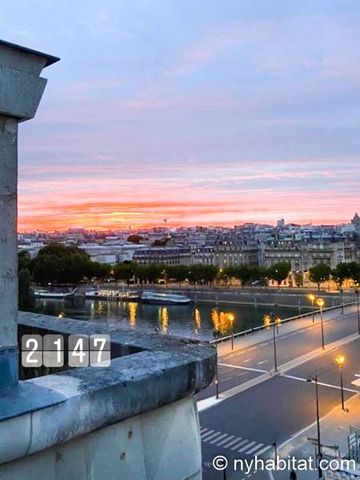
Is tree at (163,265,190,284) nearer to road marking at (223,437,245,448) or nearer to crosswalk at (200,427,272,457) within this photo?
crosswalk at (200,427,272,457)

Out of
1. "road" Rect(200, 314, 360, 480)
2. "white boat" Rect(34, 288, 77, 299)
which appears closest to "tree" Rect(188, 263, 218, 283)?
"white boat" Rect(34, 288, 77, 299)

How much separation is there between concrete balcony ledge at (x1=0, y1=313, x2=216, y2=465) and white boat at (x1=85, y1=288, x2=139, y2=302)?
56.3 meters

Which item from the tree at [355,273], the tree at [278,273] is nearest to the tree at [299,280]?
the tree at [278,273]

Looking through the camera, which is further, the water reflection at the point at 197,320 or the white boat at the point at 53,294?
the white boat at the point at 53,294

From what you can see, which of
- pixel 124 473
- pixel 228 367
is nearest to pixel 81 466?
pixel 124 473

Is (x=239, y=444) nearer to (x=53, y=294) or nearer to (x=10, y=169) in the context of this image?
(x=10, y=169)

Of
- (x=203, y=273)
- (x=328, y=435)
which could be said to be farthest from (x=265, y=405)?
(x=203, y=273)

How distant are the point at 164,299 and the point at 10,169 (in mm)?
52396

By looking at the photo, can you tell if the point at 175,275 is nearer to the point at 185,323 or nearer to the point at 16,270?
the point at 185,323

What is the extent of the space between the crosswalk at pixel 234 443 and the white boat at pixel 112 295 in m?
44.3

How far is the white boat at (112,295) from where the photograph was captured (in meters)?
58.1

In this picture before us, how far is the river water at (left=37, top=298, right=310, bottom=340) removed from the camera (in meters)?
38.7

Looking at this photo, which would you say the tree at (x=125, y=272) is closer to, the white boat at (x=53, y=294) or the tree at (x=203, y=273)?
the tree at (x=203, y=273)

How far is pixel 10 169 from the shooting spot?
134cm
